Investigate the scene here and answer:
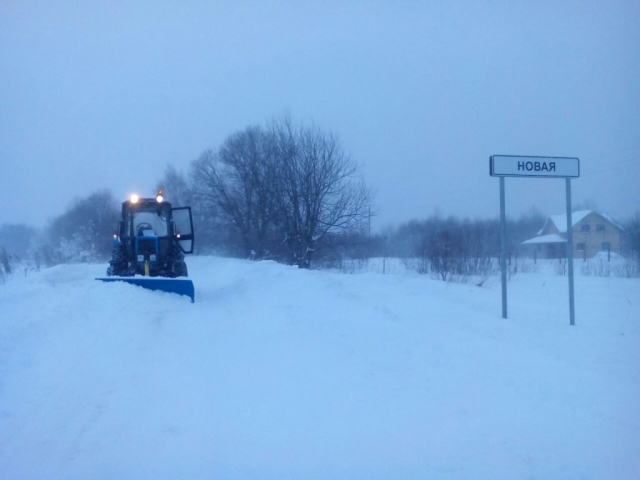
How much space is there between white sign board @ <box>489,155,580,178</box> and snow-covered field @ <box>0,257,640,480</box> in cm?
258

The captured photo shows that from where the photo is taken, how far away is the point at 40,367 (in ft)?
22.5

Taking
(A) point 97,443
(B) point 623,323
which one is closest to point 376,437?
(A) point 97,443

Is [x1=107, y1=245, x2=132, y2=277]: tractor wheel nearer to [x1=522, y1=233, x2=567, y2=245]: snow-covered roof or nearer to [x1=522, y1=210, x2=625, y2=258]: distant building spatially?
[x1=522, y1=210, x2=625, y2=258]: distant building

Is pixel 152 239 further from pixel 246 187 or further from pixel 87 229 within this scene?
pixel 87 229

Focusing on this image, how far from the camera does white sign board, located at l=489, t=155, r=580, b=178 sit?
32.1ft

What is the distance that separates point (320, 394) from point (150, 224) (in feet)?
39.9

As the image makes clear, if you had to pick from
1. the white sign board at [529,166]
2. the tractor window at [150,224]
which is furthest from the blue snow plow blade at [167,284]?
the white sign board at [529,166]

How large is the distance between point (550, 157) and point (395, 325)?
4.10 m

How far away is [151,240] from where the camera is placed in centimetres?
1633

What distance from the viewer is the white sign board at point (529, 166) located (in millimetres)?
9789

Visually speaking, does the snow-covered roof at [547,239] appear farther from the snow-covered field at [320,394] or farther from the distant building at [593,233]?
the snow-covered field at [320,394]

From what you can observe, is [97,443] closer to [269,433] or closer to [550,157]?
[269,433]

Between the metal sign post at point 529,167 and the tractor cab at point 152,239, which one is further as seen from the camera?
the tractor cab at point 152,239

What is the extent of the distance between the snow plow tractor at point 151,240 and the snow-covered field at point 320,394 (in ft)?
18.1
